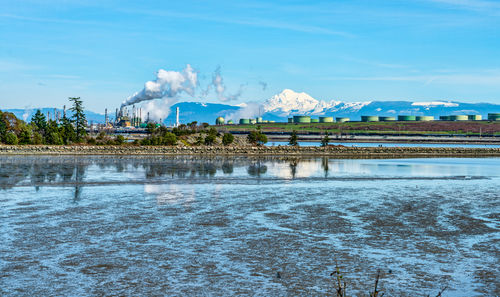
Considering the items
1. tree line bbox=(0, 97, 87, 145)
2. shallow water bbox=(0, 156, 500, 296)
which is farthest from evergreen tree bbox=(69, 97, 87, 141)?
shallow water bbox=(0, 156, 500, 296)

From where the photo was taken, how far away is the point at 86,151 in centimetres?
8850

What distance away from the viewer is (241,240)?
20047 millimetres

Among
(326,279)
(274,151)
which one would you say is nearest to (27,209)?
(326,279)

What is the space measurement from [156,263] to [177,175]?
3089 centimetres

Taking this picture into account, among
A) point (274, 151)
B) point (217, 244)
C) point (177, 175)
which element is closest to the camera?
point (217, 244)

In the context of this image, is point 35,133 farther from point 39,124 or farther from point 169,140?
point 169,140

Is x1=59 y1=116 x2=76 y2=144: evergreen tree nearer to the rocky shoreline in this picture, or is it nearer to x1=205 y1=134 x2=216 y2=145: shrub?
the rocky shoreline

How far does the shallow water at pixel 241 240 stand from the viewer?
14891 mm

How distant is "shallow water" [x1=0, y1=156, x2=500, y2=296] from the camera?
14.9 metres

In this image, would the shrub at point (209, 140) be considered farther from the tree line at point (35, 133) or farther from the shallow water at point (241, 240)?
the shallow water at point (241, 240)

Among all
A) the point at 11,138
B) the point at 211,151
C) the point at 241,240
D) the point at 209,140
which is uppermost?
the point at 11,138

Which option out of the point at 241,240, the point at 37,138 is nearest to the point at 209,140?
the point at 37,138

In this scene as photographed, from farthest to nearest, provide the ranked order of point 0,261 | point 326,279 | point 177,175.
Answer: point 177,175, point 0,261, point 326,279

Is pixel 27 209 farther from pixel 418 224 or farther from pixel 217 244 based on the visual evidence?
pixel 418 224
